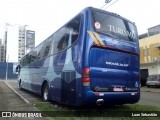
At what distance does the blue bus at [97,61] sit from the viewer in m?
8.75

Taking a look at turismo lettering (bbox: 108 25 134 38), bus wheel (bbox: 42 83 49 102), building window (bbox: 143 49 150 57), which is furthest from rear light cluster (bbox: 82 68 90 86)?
building window (bbox: 143 49 150 57)

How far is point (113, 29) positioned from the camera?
9.67 metres

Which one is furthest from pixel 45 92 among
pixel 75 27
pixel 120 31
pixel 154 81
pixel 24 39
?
pixel 24 39

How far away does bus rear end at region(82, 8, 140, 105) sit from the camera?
8.74m

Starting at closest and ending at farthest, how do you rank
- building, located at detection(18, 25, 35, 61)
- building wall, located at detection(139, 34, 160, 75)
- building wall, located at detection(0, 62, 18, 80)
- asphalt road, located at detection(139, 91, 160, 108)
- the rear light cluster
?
1. the rear light cluster
2. asphalt road, located at detection(139, 91, 160, 108)
3. building wall, located at detection(139, 34, 160, 75)
4. building wall, located at detection(0, 62, 18, 80)
5. building, located at detection(18, 25, 35, 61)

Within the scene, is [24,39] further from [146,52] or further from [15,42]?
[146,52]

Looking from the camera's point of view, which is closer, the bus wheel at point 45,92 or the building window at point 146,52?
the bus wheel at point 45,92

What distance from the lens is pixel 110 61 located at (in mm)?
9258

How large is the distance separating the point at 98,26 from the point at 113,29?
2.28 feet

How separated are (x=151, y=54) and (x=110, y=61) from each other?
102 feet

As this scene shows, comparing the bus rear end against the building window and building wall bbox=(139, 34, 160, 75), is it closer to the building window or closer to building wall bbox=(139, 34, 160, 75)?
building wall bbox=(139, 34, 160, 75)

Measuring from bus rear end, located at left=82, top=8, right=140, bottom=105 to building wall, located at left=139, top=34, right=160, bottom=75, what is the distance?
27.9 metres

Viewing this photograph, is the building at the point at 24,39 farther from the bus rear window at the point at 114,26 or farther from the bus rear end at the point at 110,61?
the bus rear end at the point at 110,61

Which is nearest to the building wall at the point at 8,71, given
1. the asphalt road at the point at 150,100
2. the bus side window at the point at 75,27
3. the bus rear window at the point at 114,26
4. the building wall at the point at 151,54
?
the building wall at the point at 151,54
